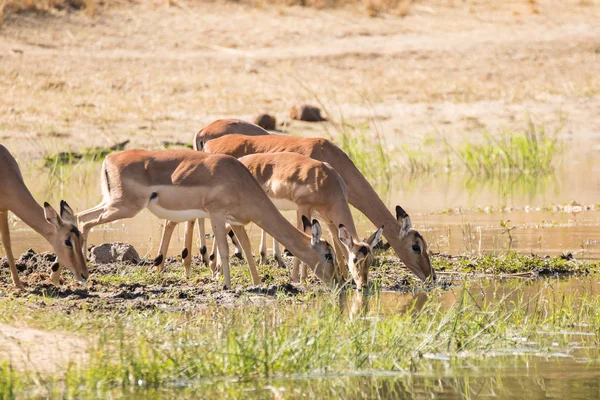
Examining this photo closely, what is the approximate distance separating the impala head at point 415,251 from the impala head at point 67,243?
2.80 meters

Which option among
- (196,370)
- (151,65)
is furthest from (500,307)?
(151,65)

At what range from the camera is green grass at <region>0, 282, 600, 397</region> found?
19.5 ft

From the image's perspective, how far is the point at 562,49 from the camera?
26.1 meters

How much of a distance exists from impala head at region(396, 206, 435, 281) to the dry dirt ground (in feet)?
29.7

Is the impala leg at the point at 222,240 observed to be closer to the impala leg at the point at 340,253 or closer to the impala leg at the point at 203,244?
the impala leg at the point at 340,253

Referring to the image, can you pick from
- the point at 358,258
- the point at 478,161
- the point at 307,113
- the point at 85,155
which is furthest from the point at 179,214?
the point at 307,113

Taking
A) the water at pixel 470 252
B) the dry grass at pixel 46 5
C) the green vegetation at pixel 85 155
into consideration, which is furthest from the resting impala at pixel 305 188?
the dry grass at pixel 46 5

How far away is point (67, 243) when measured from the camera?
877cm

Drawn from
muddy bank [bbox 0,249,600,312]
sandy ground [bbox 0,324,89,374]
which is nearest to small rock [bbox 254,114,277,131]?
muddy bank [bbox 0,249,600,312]

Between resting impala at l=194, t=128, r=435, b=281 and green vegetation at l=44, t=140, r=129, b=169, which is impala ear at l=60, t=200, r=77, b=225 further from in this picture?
green vegetation at l=44, t=140, r=129, b=169

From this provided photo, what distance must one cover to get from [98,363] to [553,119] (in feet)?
55.8

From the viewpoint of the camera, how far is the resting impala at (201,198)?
908 centimetres

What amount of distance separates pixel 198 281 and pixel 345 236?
4.38 feet

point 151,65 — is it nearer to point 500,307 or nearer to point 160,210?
point 160,210
